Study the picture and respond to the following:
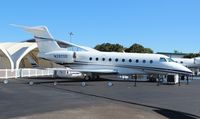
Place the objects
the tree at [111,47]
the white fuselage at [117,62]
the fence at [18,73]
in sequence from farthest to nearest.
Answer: the tree at [111,47], the fence at [18,73], the white fuselage at [117,62]

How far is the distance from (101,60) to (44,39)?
6.77m

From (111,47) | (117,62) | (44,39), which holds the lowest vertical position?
(117,62)

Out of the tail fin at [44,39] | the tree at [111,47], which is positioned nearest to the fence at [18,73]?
the tail fin at [44,39]

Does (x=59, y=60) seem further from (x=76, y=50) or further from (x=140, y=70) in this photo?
(x=140, y=70)

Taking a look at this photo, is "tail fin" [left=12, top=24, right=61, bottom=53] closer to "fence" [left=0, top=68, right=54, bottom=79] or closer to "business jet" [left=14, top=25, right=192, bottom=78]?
"business jet" [left=14, top=25, right=192, bottom=78]

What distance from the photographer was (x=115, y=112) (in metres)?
13.5

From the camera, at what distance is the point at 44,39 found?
43.8 metres

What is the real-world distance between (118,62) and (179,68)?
19.7 ft

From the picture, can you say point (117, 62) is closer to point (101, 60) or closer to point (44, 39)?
point (101, 60)

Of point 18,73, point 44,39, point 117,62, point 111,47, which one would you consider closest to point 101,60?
point 117,62

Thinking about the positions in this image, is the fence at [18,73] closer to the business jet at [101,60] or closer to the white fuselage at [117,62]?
the business jet at [101,60]

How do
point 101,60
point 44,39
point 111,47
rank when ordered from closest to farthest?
point 101,60, point 44,39, point 111,47

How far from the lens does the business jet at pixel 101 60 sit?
128 ft

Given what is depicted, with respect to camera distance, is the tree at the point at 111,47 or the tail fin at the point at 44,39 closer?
the tail fin at the point at 44,39
